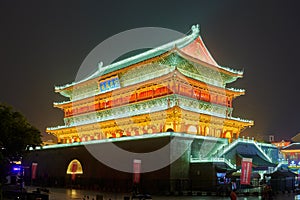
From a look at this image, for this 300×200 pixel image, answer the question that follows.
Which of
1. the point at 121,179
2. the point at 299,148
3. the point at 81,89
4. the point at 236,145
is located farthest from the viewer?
the point at 299,148

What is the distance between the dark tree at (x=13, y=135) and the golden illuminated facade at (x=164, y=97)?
52.7ft

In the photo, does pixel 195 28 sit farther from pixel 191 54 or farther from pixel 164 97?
pixel 164 97

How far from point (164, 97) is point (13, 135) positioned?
734 inches

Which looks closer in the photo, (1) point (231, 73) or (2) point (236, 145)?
(2) point (236, 145)

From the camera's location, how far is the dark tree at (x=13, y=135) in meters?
25.0

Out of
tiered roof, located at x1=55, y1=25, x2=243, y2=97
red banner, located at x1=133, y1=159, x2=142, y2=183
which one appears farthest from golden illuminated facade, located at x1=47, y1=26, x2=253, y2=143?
red banner, located at x1=133, y1=159, x2=142, y2=183

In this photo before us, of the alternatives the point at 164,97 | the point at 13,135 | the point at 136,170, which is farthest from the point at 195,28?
the point at 13,135

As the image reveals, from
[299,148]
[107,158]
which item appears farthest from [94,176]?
[299,148]

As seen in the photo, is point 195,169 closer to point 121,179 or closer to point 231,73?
point 121,179

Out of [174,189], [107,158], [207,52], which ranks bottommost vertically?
[174,189]

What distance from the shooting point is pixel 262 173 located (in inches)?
1480

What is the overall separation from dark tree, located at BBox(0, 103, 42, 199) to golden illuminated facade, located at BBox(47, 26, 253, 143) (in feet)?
52.7

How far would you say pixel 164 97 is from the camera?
40.4m

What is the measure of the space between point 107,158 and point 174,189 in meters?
9.06
